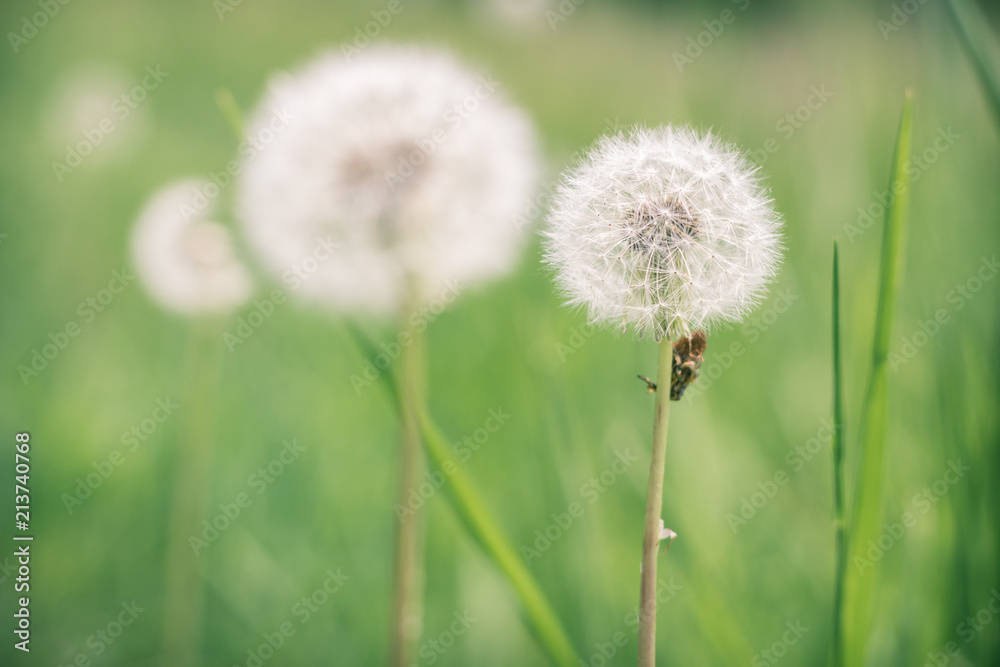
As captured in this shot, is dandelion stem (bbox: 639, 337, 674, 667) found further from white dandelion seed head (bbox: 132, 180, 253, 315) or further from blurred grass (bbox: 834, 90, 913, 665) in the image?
white dandelion seed head (bbox: 132, 180, 253, 315)

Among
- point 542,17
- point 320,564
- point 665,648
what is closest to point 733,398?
point 665,648

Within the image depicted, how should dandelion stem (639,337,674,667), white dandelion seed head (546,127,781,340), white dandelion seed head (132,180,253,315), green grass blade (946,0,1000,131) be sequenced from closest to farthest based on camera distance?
dandelion stem (639,337,674,667)
white dandelion seed head (546,127,781,340)
green grass blade (946,0,1000,131)
white dandelion seed head (132,180,253,315)

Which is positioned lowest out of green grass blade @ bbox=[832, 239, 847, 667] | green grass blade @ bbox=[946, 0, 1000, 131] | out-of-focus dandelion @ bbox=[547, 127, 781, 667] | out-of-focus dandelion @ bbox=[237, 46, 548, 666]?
green grass blade @ bbox=[832, 239, 847, 667]

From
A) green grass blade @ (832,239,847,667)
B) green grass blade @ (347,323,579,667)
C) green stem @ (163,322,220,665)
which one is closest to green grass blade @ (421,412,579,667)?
green grass blade @ (347,323,579,667)

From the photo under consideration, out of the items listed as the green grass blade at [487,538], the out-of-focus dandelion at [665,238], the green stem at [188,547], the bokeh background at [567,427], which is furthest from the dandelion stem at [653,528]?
the green stem at [188,547]

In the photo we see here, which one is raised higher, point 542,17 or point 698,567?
point 542,17

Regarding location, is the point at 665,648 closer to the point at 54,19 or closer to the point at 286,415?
the point at 286,415

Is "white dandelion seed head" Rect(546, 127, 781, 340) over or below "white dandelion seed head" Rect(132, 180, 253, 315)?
below
